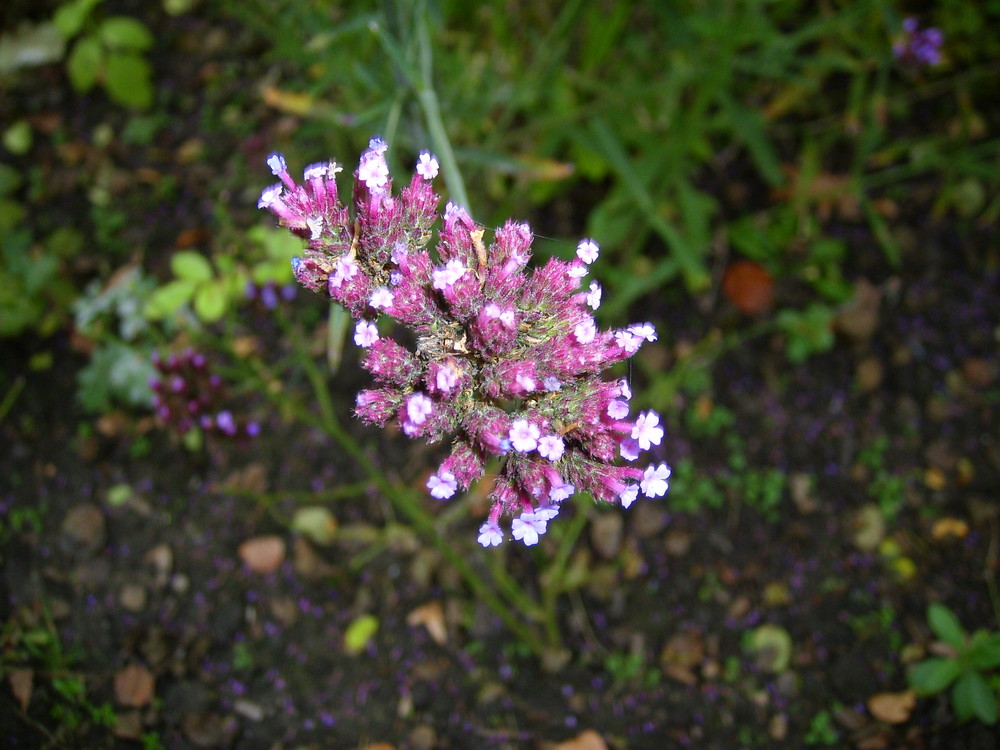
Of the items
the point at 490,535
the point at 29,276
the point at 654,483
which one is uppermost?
the point at 29,276

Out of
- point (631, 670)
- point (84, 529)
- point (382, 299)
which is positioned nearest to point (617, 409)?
point (382, 299)

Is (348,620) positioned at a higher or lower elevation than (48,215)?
lower

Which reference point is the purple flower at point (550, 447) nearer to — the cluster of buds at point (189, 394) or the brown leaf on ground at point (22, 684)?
the cluster of buds at point (189, 394)

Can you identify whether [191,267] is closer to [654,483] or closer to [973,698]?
[654,483]

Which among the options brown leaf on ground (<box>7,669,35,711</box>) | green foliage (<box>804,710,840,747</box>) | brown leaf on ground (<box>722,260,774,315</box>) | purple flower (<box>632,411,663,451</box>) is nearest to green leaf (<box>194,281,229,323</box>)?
brown leaf on ground (<box>7,669,35,711</box>)

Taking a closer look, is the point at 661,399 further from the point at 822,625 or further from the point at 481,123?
the point at 481,123

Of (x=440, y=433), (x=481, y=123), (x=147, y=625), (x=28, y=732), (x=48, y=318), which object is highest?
(x=481, y=123)

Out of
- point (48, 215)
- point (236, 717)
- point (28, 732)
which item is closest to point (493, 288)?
point (236, 717)

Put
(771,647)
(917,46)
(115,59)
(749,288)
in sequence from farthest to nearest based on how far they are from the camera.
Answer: (115,59) < (749,288) < (917,46) < (771,647)
